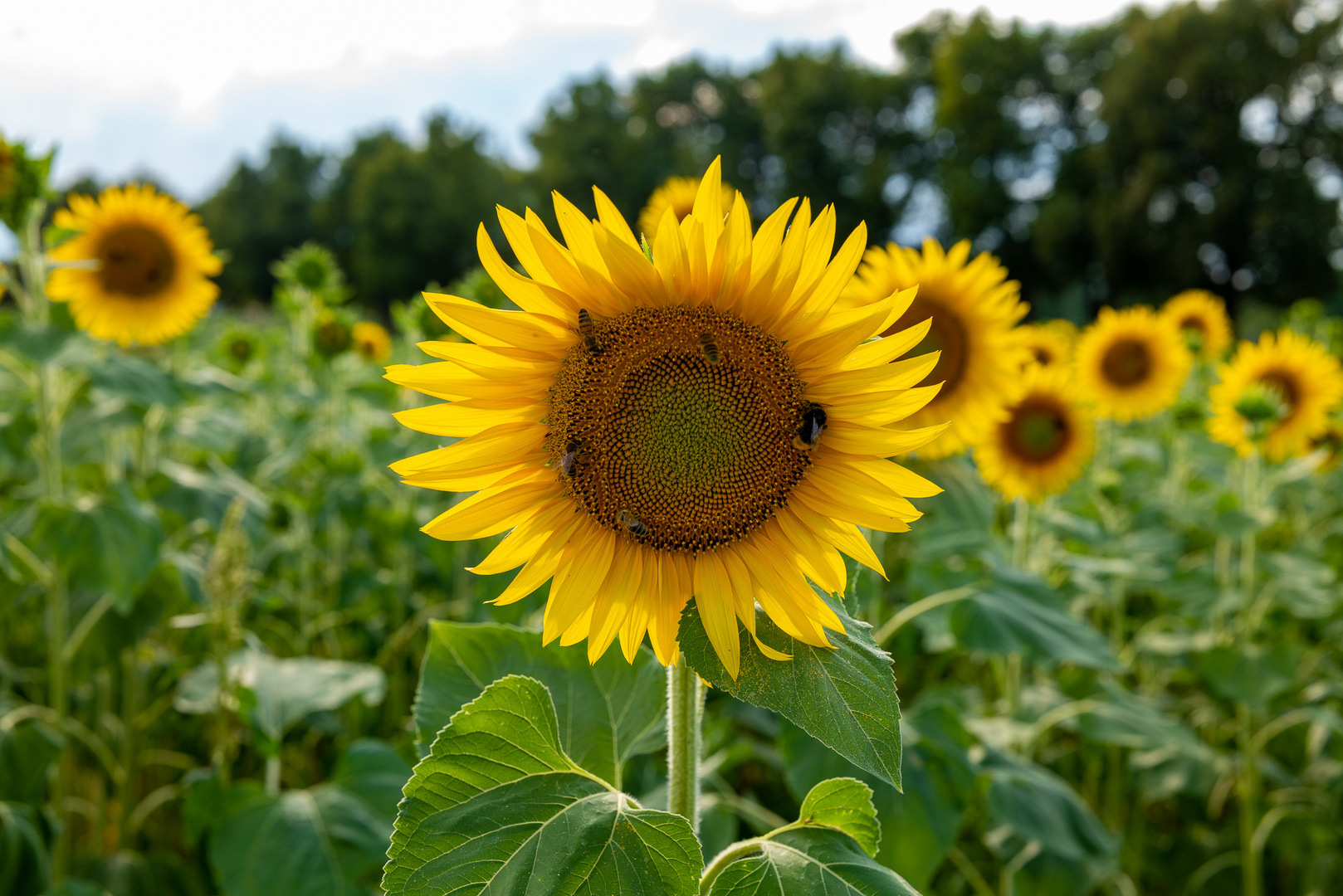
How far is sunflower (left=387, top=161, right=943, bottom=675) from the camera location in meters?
0.99

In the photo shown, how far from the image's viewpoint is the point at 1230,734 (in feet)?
11.6

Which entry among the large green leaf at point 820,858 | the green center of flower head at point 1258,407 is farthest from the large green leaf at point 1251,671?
the large green leaf at point 820,858

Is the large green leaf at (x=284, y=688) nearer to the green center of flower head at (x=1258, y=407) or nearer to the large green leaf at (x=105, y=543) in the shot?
the large green leaf at (x=105, y=543)

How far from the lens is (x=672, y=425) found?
106 centimetres

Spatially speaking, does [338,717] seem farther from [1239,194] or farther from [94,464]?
[1239,194]

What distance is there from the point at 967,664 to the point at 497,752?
3.55 m

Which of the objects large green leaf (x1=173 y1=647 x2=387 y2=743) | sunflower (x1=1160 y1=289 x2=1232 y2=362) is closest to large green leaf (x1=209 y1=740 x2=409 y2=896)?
large green leaf (x1=173 y1=647 x2=387 y2=743)

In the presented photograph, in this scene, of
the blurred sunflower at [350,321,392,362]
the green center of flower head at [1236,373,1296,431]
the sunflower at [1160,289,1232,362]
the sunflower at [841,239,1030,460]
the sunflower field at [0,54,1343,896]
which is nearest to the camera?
the sunflower field at [0,54,1343,896]

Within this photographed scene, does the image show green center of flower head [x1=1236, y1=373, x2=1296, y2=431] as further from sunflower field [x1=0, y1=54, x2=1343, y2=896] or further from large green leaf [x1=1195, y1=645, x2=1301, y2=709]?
large green leaf [x1=1195, y1=645, x2=1301, y2=709]

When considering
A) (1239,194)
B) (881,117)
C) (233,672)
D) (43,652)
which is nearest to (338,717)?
(233,672)

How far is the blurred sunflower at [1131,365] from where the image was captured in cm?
486

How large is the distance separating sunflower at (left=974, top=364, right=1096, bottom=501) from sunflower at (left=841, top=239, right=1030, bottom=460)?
2.60 feet

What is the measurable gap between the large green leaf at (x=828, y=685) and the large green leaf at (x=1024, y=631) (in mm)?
1179

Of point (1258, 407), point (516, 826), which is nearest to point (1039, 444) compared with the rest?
point (1258, 407)
